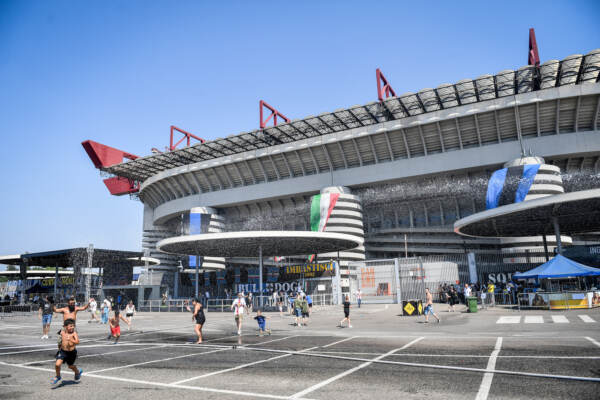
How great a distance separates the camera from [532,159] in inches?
1876

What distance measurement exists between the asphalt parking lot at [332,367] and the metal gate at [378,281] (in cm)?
2111

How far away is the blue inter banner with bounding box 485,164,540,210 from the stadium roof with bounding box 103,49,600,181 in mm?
8852

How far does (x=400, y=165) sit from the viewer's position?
54.9m

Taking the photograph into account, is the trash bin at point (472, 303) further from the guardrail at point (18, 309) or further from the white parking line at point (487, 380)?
the guardrail at point (18, 309)

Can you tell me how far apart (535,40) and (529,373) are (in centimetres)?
4814

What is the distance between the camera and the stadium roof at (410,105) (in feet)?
139

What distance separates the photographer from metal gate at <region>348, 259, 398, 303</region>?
3716cm

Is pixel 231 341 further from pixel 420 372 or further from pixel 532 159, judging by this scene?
pixel 532 159

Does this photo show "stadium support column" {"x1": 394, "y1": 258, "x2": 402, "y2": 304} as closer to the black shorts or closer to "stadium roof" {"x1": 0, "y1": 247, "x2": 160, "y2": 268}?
the black shorts

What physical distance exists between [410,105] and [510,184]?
583 inches

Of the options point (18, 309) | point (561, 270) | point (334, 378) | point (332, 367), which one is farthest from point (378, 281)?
point (18, 309)

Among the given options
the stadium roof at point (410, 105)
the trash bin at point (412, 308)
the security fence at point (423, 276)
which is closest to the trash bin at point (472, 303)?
the trash bin at point (412, 308)

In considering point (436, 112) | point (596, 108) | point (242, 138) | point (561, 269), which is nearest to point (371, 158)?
point (436, 112)

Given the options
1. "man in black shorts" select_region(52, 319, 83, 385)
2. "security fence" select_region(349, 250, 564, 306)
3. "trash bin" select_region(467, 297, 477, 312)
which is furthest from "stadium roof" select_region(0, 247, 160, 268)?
"man in black shorts" select_region(52, 319, 83, 385)
